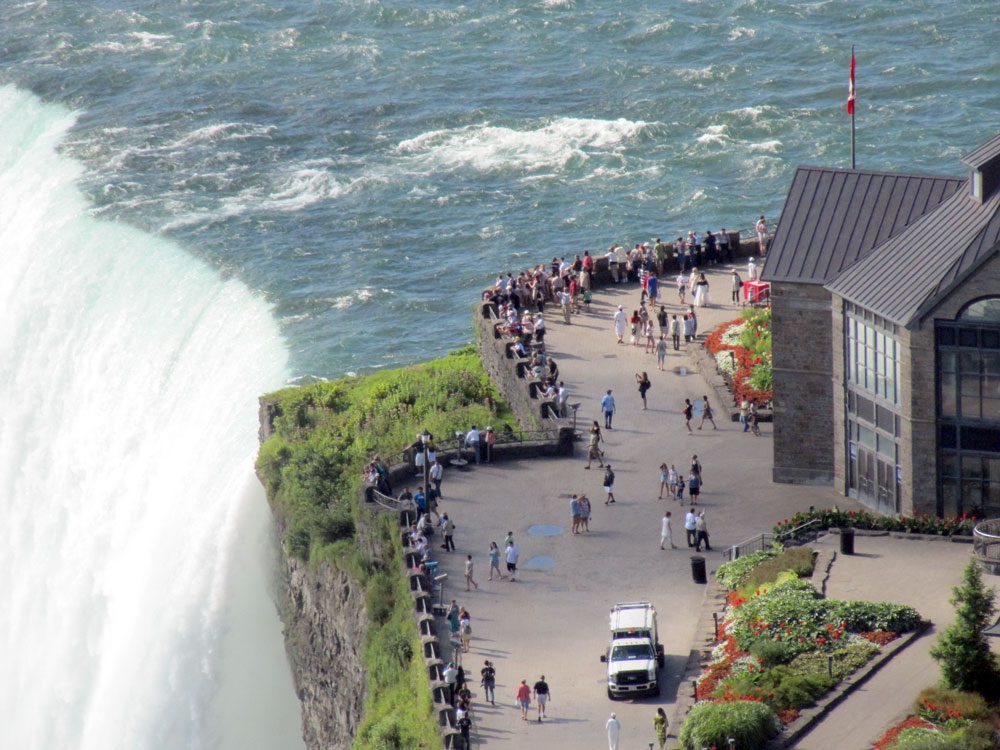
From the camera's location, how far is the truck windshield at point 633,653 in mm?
52188

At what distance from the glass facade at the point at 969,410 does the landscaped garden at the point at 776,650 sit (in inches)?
203

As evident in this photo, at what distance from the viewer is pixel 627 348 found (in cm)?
7512

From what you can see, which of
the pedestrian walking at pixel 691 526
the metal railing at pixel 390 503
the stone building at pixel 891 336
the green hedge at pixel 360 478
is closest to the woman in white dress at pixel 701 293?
the green hedge at pixel 360 478

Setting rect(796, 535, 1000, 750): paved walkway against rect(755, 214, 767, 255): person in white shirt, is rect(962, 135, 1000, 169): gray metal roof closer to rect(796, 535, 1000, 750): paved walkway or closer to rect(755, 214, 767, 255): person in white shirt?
rect(796, 535, 1000, 750): paved walkway

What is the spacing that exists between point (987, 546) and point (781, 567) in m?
5.30

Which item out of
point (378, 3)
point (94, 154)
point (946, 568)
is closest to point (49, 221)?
point (94, 154)

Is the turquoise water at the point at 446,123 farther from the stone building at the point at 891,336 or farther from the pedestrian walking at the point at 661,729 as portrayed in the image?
the pedestrian walking at the point at 661,729

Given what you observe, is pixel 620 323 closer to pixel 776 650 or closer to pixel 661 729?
pixel 776 650

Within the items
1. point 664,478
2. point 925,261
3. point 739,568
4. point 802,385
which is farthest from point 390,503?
point 925,261

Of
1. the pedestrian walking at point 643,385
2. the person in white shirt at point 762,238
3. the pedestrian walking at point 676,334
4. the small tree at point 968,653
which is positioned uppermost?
the person in white shirt at point 762,238

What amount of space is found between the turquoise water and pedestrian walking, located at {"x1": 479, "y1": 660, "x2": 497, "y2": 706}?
37.3m

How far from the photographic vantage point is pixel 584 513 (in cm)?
6172

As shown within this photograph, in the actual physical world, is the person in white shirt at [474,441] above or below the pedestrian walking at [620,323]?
below

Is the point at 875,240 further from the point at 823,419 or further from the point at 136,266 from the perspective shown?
the point at 136,266
